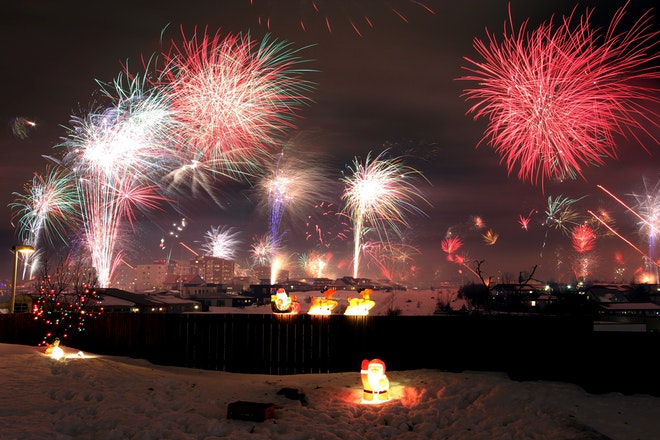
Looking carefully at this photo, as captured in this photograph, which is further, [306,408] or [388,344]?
[388,344]

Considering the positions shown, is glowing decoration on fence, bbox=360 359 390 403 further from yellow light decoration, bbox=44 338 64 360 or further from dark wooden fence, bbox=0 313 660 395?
yellow light decoration, bbox=44 338 64 360

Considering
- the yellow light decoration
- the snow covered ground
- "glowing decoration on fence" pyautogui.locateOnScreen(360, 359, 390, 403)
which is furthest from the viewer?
the yellow light decoration

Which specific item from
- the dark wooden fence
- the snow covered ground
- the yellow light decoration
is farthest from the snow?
the yellow light decoration

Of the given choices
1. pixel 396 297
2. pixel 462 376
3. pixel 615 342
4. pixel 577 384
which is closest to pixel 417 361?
pixel 462 376

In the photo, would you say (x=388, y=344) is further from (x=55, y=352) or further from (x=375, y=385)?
(x=55, y=352)

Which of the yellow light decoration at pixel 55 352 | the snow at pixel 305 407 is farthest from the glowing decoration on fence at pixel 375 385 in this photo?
the yellow light decoration at pixel 55 352

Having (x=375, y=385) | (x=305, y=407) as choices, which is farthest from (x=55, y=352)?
(x=375, y=385)

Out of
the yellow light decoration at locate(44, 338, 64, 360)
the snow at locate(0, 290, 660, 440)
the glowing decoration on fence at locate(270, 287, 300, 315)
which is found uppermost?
the glowing decoration on fence at locate(270, 287, 300, 315)
